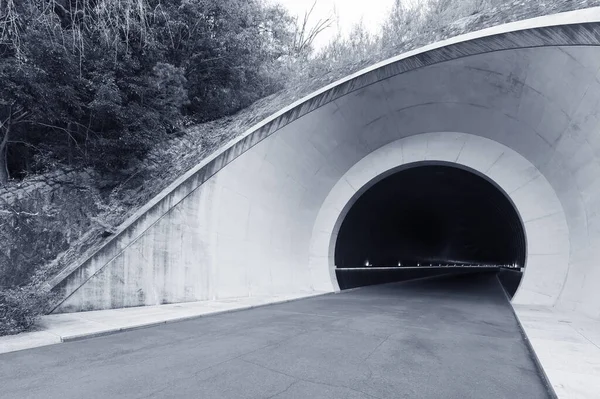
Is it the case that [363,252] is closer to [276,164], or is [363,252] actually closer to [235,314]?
[276,164]

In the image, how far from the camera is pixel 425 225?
29016mm

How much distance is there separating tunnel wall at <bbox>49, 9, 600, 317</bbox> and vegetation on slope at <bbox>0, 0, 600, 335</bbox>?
0.84m

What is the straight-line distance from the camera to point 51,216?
1127cm

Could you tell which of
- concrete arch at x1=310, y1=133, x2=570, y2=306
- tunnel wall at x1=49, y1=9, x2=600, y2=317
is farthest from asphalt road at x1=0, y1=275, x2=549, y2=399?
concrete arch at x1=310, y1=133, x2=570, y2=306

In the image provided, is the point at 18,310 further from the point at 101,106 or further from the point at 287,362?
the point at 101,106

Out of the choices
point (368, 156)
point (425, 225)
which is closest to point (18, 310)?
point (368, 156)

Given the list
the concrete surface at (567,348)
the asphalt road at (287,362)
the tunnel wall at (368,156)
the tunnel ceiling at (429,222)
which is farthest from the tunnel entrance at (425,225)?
the asphalt road at (287,362)

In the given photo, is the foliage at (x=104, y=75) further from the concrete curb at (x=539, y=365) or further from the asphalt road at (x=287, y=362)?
the concrete curb at (x=539, y=365)

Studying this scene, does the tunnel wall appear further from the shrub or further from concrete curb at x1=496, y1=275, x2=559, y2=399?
concrete curb at x1=496, y1=275, x2=559, y2=399

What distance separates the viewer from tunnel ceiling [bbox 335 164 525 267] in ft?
55.8

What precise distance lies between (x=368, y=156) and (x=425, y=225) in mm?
17662

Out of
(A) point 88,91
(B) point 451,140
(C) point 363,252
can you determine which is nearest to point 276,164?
(B) point 451,140

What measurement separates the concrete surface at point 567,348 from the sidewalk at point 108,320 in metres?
6.62

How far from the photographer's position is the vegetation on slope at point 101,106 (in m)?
10.2
